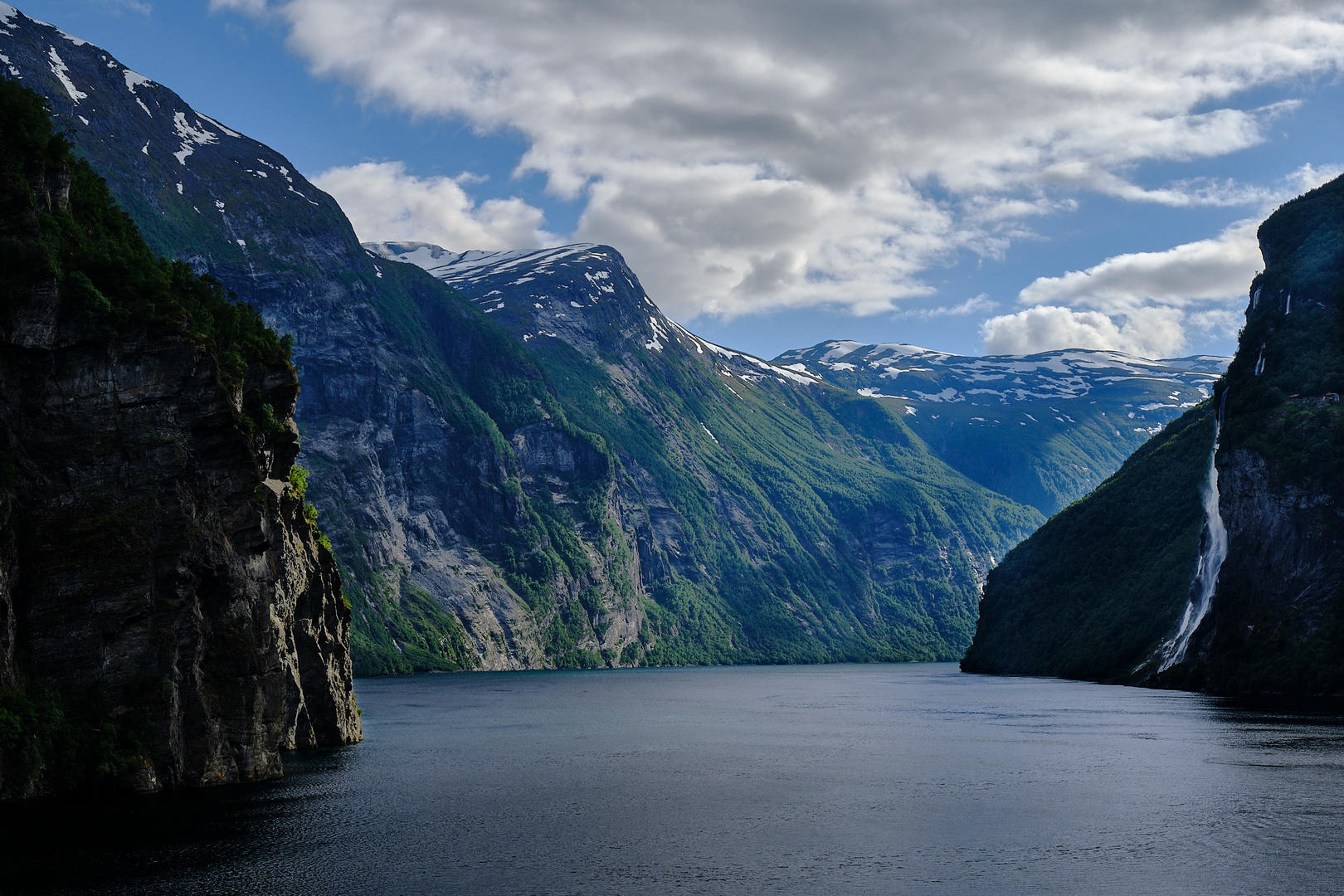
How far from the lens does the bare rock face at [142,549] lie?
5041 centimetres

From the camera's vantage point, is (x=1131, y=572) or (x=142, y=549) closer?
(x=142, y=549)

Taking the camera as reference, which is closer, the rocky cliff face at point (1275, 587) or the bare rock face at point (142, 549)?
the bare rock face at point (142, 549)

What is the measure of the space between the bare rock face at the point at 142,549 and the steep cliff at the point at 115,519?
0.08 meters

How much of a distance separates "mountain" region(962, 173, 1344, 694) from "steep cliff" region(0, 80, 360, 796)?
353ft

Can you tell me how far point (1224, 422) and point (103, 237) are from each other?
136777 millimetres

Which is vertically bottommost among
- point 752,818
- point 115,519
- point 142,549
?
point 752,818

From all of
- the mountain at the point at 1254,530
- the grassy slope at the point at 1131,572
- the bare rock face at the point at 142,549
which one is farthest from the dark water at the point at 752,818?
the grassy slope at the point at 1131,572

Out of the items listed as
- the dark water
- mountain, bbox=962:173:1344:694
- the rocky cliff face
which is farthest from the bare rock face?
mountain, bbox=962:173:1344:694

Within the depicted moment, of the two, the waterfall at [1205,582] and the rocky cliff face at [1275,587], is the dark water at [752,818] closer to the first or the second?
the rocky cliff face at [1275,587]

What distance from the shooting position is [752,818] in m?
54.4

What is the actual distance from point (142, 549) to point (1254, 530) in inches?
4746

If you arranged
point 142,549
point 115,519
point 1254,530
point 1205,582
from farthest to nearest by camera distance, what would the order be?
point 1205,582
point 1254,530
point 142,549
point 115,519

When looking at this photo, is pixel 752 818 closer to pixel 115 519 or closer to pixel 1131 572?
pixel 115 519

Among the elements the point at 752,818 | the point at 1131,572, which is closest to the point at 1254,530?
the point at 1131,572
